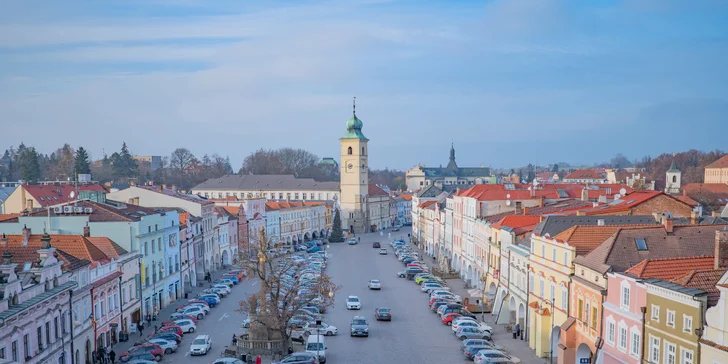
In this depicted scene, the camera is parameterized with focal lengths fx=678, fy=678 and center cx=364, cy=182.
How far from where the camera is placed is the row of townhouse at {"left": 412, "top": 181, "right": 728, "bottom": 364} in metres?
23.2

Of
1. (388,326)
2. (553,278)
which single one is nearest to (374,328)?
(388,326)

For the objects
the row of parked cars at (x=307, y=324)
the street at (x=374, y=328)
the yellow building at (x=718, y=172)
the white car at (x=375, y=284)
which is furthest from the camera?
the yellow building at (x=718, y=172)

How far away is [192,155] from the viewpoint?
518 feet

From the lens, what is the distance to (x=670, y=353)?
22562 millimetres

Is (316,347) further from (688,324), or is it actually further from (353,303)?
(688,324)

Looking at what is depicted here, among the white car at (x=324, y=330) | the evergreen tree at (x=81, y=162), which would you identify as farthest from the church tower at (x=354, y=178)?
the white car at (x=324, y=330)

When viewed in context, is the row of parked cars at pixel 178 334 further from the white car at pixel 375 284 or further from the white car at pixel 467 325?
the white car at pixel 467 325

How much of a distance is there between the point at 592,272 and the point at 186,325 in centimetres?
2404

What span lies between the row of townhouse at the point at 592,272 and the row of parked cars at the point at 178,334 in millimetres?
17989

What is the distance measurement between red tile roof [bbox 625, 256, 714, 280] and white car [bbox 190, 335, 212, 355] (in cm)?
2137

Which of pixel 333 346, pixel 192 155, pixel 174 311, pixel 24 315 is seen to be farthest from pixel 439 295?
pixel 192 155

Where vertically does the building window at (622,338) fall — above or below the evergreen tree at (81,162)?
below

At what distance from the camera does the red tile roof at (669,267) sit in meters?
25.3

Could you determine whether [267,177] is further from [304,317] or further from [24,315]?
[24,315]
